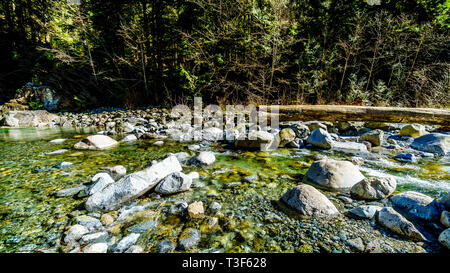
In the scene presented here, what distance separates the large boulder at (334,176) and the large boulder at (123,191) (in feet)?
6.08

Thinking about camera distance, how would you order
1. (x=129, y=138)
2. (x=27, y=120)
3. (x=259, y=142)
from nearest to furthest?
(x=259, y=142) < (x=129, y=138) < (x=27, y=120)

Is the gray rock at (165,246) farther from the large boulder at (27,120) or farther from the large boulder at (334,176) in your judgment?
the large boulder at (27,120)

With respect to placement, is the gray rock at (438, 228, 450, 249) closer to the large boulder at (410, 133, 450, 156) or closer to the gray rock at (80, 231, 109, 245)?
the gray rock at (80, 231, 109, 245)

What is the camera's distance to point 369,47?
9664 millimetres

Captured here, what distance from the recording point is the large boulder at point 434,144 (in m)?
3.58

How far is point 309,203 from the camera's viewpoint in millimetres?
1728

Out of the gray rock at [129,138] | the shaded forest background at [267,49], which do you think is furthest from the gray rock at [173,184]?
the shaded forest background at [267,49]

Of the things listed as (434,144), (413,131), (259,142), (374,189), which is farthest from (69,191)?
(413,131)

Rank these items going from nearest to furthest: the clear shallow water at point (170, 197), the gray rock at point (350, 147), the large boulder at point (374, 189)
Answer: the clear shallow water at point (170, 197)
the large boulder at point (374, 189)
the gray rock at point (350, 147)

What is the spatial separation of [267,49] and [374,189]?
781 centimetres

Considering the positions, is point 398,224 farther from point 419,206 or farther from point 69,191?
point 69,191

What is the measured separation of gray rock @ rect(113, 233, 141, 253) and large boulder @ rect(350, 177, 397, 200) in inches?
82.5
